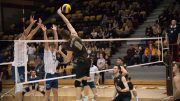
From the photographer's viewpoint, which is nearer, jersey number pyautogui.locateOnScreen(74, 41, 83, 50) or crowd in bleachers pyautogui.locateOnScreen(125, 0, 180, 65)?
jersey number pyautogui.locateOnScreen(74, 41, 83, 50)

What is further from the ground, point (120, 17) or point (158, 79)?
point (120, 17)

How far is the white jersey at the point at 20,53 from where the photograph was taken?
29.6 ft

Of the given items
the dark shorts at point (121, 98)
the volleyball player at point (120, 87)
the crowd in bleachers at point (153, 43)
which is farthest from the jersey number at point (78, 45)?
the crowd in bleachers at point (153, 43)

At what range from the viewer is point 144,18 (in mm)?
19672

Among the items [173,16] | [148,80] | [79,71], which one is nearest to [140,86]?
[148,80]

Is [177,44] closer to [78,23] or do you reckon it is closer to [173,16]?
[173,16]

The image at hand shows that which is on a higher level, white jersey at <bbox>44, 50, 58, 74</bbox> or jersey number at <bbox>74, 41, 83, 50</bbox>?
jersey number at <bbox>74, 41, 83, 50</bbox>

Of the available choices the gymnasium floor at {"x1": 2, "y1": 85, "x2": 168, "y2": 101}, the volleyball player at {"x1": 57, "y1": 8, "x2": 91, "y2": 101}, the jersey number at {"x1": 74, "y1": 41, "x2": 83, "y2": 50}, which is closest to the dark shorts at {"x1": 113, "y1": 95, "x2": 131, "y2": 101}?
the volleyball player at {"x1": 57, "y1": 8, "x2": 91, "y2": 101}

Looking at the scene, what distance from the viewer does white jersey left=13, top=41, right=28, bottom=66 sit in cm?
902

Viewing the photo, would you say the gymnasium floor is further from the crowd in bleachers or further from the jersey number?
the jersey number

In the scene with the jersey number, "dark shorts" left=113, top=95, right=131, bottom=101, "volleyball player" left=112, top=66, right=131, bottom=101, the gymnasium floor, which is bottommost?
the gymnasium floor

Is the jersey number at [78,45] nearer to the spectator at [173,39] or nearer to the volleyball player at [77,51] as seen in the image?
the volleyball player at [77,51]

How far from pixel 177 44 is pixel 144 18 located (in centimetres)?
680

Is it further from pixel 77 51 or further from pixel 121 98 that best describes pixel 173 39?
pixel 77 51
